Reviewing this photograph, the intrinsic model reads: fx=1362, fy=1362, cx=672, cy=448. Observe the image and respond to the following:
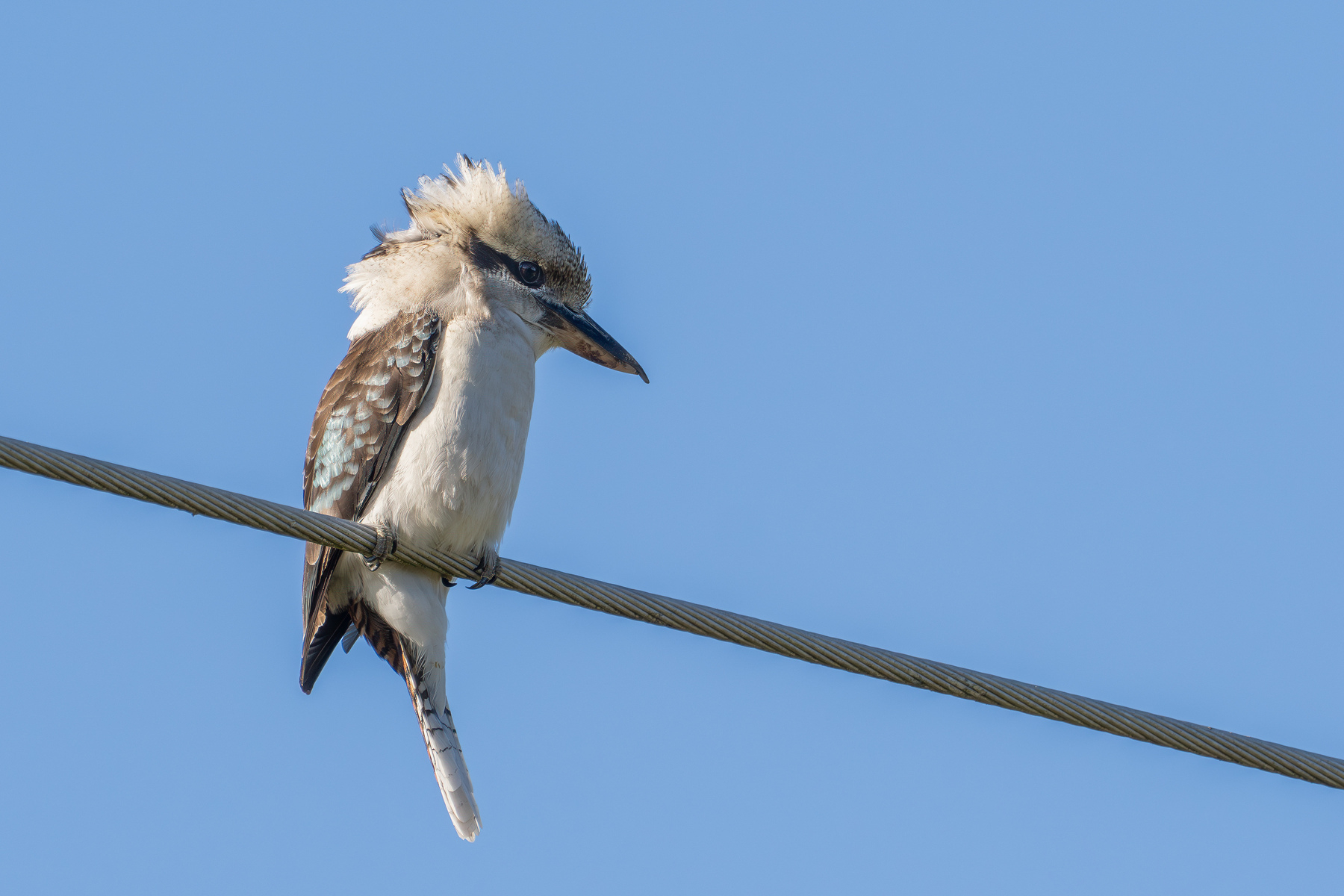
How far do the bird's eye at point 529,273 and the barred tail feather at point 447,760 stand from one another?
1.70 m

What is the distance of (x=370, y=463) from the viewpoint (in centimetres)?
518

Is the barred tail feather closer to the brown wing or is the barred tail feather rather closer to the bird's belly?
the brown wing

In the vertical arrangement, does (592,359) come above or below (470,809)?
above

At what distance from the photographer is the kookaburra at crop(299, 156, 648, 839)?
16.5 feet

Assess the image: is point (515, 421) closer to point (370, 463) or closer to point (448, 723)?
point (370, 463)

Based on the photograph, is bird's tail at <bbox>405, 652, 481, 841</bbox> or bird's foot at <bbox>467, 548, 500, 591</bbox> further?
bird's tail at <bbox>405, 652, 481, 841</bbox>

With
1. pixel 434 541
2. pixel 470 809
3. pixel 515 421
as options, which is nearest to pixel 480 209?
pixel 515 421

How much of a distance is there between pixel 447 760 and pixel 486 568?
1170mm

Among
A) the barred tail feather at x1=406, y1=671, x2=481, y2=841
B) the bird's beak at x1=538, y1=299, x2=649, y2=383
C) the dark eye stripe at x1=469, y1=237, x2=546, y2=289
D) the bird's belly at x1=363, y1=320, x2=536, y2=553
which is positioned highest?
the dark eye stripe at x1=469, y1=237, x2=546, y2=289

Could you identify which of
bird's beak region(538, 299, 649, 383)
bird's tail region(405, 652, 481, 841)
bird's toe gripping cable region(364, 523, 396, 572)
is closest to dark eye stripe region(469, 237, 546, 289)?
bird's beak region(538, 299, 649, 383)

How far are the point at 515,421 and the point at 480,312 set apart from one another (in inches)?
19.2

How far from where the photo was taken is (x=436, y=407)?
5.06m

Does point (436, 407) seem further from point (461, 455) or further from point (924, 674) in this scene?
point (924, 674)

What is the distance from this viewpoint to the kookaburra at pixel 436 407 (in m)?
5.04
